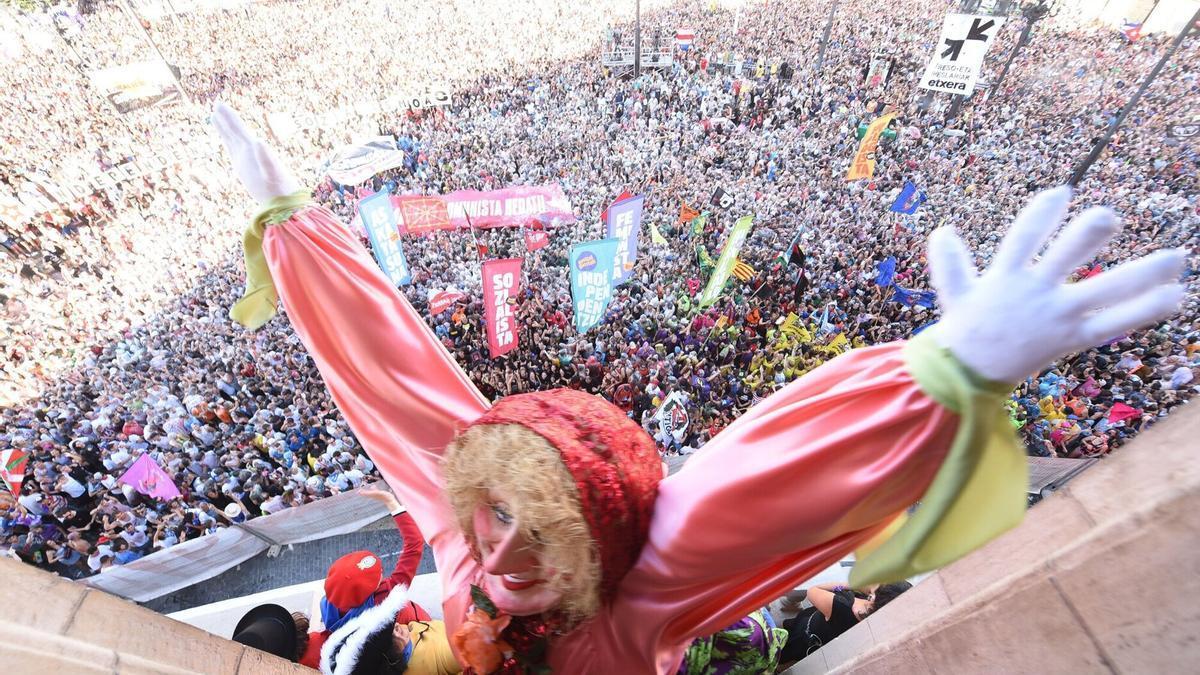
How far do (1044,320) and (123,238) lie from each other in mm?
12788

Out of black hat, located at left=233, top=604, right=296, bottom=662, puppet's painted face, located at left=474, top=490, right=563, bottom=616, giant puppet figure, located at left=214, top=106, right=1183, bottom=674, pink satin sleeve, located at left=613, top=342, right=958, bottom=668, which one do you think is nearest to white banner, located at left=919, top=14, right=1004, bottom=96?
giant puppet figure, located at left=214, top=106, right=1183, bottom=674

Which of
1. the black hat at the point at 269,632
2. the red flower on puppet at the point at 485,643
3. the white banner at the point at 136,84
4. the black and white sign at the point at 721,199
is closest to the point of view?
the red flower on puppet at the point at 485,643

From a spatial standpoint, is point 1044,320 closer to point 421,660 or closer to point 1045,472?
point 421,660

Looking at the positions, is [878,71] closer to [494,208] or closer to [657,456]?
[494,208]

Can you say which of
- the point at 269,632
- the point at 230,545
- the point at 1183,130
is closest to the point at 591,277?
the point at 269,632

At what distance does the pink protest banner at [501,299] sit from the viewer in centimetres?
543

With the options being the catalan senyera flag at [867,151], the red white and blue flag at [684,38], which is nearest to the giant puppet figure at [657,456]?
the catalan senyera flag at [867,151]

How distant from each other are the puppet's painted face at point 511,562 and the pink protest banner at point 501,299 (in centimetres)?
408

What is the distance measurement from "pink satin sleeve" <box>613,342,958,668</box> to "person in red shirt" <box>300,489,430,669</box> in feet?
5.48

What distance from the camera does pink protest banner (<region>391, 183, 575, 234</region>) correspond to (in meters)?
7.80

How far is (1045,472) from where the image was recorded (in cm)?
542

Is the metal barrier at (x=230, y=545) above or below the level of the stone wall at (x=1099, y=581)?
below

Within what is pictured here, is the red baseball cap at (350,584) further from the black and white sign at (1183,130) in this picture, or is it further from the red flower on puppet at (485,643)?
the black and white sign at (1183,130)

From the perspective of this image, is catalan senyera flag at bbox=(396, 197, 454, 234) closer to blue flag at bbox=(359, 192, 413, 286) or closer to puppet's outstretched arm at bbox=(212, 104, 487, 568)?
blue flag at bbox=(359, 192, 413, 286)
